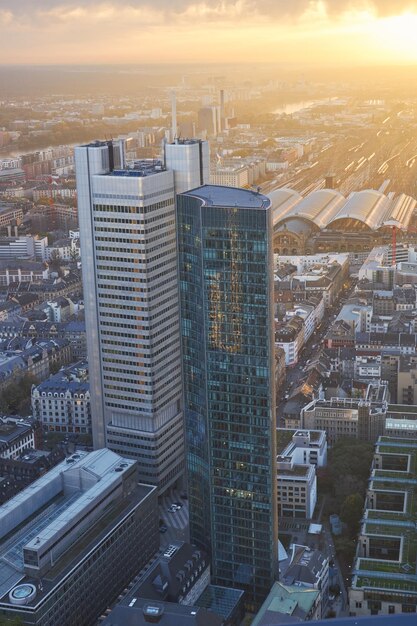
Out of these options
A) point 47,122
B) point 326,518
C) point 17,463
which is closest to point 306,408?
point 326,518

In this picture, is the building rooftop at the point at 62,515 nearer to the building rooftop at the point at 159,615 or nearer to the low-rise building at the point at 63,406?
the building rooftop at the point at 159,615

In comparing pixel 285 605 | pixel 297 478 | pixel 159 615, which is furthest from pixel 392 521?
pixel 159 615

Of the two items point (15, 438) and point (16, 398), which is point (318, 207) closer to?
point (16, 398)

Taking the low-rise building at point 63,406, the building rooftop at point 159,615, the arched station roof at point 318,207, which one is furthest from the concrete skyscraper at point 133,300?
the arched station roof at point 318,207

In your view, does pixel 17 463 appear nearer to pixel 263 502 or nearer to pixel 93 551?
pixel 93 551

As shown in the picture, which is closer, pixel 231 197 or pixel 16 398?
pixel 231 197

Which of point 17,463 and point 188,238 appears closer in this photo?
point 188,238

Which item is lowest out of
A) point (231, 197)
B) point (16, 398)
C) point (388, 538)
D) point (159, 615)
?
point (16, 398)
